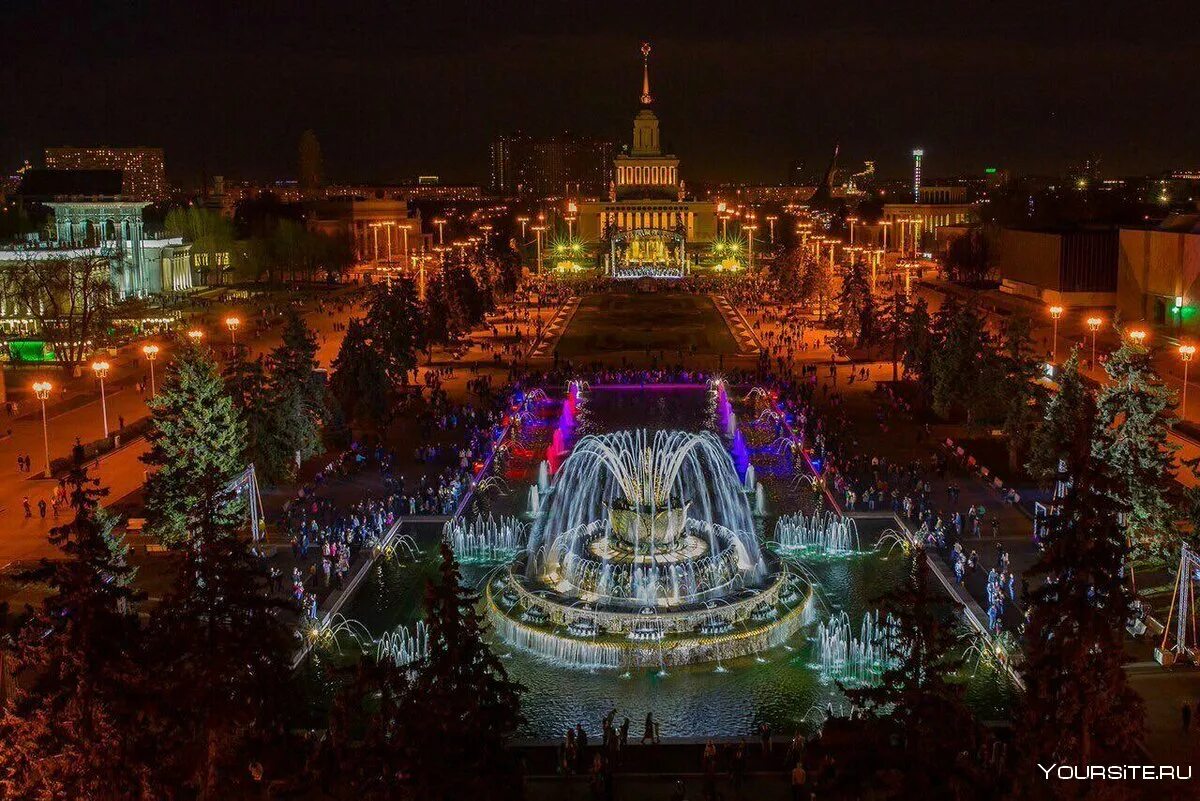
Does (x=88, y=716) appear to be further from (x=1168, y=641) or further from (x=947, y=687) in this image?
(x=1168, y=641)

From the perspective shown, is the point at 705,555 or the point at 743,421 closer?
the point at 705,555

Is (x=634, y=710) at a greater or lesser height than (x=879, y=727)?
lesser

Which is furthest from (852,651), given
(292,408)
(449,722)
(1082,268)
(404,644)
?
(1082,268)

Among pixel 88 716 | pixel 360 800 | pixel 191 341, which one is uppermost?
pixel 191 341

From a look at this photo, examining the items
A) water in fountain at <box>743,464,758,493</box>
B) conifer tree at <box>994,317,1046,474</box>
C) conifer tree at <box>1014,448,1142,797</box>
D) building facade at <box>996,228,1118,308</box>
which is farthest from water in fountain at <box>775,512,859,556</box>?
building facade at <box>996,228,1118,308</box>

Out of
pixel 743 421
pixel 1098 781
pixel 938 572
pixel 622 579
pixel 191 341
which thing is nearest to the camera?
pixel 1098 781

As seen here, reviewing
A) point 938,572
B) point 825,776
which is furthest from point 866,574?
point 825,776

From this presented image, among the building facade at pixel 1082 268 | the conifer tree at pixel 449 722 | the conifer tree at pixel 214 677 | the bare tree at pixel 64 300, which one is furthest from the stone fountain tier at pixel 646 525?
the building facade at pixel 1082 268

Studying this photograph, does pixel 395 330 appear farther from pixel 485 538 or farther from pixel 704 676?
pixel 704 676
